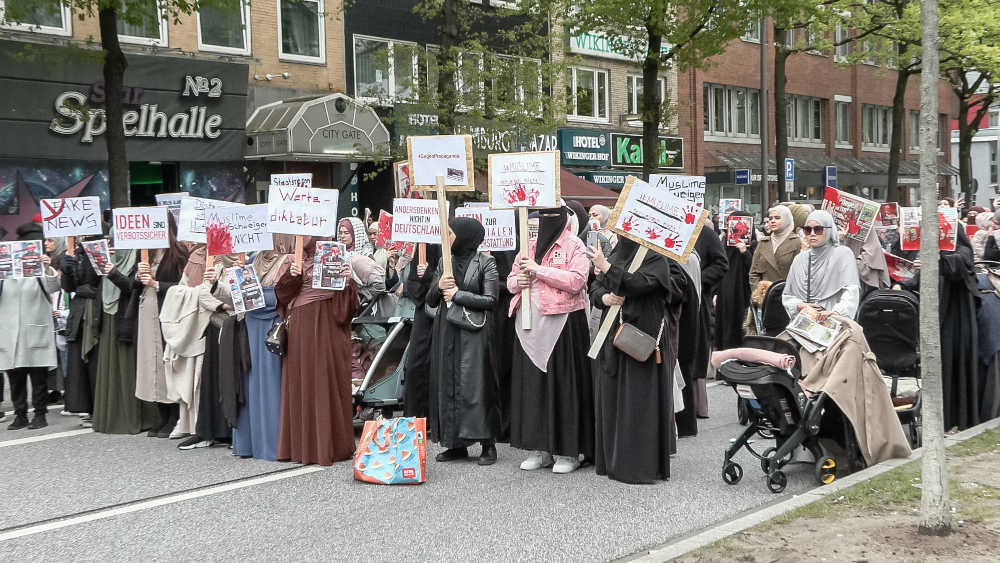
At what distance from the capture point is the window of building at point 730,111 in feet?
125

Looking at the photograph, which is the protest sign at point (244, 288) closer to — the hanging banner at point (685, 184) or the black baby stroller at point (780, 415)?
the black baby stroller at point (780, 415)

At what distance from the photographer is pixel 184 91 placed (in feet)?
72.2

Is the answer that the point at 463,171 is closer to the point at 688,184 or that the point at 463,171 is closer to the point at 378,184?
the point at 688,184

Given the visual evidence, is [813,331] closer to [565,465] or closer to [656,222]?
[656,222]

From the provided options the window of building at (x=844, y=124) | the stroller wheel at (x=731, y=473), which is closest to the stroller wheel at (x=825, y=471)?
the stroller wheel at (x=731, y=473)

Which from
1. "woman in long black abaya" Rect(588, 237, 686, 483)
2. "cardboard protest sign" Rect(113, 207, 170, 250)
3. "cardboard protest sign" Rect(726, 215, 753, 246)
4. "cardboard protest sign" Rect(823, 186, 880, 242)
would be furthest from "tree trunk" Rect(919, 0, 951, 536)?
"cardboard protest sign" Rect(726, 215, 753, 246)

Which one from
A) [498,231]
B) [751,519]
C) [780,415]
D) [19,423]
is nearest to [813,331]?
[780,415]

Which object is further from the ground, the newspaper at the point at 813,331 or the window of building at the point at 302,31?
the window of building at the point at 302,31

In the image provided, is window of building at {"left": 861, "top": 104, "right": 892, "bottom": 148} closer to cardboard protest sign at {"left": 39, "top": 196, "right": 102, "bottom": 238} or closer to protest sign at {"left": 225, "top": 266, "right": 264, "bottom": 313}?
cardboard protest sign at {"left": 39, "top": 196, "right": 102, "bottom": 238}

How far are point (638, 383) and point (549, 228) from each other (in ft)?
4.77

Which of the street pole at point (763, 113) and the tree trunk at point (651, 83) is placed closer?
the tree trunk at point (651, 83)

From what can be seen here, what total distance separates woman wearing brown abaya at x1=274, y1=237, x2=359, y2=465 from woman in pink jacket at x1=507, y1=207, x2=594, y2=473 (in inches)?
58.4

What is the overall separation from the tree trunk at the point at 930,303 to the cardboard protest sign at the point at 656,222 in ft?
6.69

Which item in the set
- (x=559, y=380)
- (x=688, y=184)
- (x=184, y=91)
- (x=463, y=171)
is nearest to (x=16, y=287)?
(x=463, y=171)
